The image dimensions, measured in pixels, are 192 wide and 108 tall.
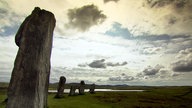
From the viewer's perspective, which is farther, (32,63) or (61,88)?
(61,88)

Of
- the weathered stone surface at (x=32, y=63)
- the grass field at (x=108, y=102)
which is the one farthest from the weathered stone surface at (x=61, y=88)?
the weathered stone surface at (x=32, y=63)

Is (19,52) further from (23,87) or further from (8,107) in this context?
(8,107)

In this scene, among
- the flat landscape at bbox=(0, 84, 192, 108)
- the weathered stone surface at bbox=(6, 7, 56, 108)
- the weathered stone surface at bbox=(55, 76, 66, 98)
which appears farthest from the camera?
the weathered stone surface at bbox=(55, 76, 66, 98)

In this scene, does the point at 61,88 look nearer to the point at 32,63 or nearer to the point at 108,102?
the point at 108,102

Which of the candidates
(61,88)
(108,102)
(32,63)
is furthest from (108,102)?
(32,63)

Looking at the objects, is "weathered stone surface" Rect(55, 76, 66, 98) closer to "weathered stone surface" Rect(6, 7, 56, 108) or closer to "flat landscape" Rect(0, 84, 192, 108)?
"flat landscape" Rect(0, 84, 192, 108)

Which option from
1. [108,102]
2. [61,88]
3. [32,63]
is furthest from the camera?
[61,88]

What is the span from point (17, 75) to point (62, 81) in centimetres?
3187

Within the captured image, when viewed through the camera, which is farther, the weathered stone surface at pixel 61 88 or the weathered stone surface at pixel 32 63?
the weathered stone surface at pixel 61 88

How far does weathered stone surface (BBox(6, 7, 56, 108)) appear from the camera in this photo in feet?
41.9

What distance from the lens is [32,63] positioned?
13.0 meters

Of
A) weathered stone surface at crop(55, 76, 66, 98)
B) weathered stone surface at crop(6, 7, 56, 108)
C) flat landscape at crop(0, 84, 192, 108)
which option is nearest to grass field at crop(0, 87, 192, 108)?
flat landscape at crop(0, 84, 192, 108)

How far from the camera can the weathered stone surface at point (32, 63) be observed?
41.9 feet

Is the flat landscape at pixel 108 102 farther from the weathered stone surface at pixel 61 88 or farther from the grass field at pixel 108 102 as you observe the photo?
the weathered stone surface at pixel 61 88
